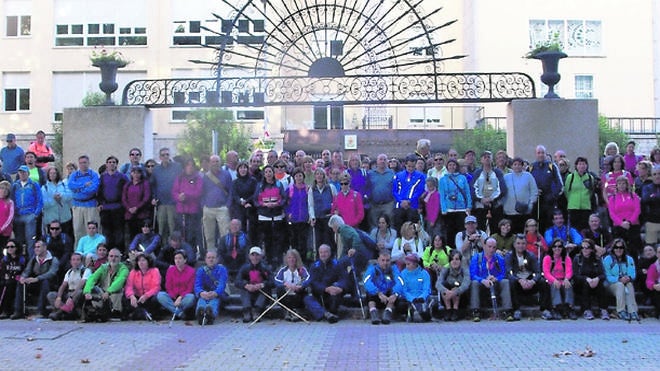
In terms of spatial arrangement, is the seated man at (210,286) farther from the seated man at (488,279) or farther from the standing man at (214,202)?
the seated man at (488,279)

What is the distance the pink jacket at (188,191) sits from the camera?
45.3 ft

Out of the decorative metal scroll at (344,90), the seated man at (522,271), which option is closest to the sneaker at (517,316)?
the seated man at (522,271)

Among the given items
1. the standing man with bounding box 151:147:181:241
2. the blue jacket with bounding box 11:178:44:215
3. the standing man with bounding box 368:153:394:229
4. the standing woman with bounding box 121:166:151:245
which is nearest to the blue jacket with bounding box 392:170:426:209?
the standing man with bounding box 368:153:394:229

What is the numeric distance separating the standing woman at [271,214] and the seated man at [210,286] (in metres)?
1.10

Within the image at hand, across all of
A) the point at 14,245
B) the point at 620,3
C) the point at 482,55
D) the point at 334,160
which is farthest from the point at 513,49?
the point at 14,245

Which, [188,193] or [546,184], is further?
[188,193]

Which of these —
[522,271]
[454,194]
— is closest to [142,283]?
[454,194]

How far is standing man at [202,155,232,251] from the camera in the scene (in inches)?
548

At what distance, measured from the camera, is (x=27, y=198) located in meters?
14.0

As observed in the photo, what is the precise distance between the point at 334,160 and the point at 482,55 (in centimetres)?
2712

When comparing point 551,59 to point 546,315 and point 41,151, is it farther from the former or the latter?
point 41,151

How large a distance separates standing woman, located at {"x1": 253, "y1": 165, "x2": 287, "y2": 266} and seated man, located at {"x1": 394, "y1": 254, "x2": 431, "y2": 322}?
231cm

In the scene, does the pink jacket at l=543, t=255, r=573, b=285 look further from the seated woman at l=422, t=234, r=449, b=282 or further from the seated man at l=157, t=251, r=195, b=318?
the seated man at l=157, t=251, r=195, b=318

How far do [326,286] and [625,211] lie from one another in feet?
16.4
